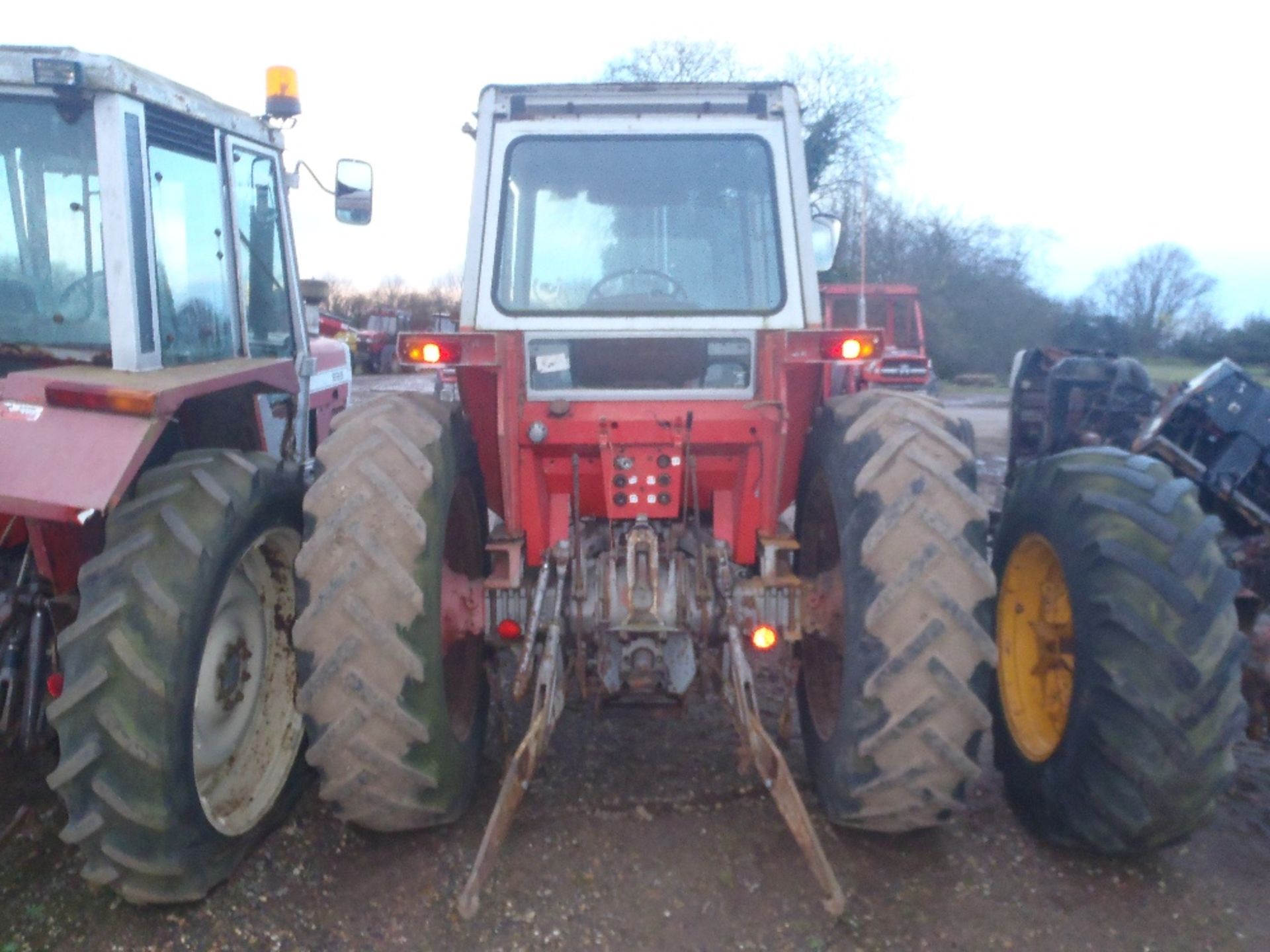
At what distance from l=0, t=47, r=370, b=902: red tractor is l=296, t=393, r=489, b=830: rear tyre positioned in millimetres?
305

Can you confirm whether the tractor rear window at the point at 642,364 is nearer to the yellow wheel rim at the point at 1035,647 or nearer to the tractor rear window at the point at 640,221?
the tractor rear window at the point at 640,221

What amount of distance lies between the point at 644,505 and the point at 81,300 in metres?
1.92

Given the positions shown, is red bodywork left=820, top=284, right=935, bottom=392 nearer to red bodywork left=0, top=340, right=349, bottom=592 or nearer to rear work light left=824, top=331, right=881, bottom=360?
rear work light left=824, top=331, right=881, bottom=360

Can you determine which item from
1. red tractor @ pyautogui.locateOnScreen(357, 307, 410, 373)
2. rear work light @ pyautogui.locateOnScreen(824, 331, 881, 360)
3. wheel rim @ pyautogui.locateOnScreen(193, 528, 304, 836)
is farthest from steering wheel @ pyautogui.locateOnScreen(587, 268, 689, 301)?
red tractor @ pyautogui.locateOnScreen(357, 307, 410, 373)

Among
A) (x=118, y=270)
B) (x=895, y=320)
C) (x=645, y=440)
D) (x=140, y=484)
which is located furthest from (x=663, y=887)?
(x=895, y=320)

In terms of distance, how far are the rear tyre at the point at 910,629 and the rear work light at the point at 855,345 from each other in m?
0.26

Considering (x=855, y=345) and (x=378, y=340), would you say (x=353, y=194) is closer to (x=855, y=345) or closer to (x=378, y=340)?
(x=855, y=345)

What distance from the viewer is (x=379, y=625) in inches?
113

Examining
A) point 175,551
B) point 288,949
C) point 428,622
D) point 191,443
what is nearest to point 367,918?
point 288,949

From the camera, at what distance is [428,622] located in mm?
3004

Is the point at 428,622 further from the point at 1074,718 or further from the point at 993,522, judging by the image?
the point at 993,522

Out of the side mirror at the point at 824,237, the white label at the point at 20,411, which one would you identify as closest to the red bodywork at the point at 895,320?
the side mirror at the point at 824,237

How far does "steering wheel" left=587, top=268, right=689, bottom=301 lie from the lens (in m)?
3.71

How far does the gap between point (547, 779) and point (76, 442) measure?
6.40 feet
